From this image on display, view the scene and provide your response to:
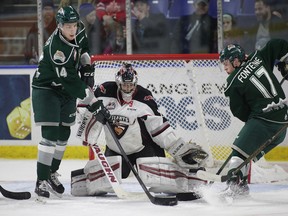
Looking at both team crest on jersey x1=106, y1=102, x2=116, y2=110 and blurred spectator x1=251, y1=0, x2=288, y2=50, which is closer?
team crest on jersey x1=106, y1=102, x2=116, y2=110

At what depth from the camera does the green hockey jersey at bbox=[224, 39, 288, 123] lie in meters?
5.70

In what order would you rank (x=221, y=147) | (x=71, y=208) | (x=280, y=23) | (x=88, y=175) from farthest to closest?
1. (x=280, y=23)
2. (x=221, y=147)
3. (x=88, y=175)
4. (x=71, y=208)

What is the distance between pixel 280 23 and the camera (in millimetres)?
7809

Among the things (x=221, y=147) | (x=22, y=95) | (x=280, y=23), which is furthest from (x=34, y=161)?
(x=280, y=23)

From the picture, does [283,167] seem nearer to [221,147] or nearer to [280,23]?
[221,147]

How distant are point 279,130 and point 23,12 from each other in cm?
333

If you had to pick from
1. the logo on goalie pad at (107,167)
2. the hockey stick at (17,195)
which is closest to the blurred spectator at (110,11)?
the logo on goalie pad at (107,167)

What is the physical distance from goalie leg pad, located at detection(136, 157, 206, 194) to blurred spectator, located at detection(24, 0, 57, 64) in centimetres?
273

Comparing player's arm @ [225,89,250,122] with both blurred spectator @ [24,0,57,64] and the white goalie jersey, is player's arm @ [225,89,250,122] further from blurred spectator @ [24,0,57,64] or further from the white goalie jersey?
blurred spectator @ [24,0,57,64]

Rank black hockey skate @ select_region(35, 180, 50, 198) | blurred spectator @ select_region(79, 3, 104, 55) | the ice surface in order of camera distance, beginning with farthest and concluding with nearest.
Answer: blurred spectator @ select_region(79, 3, 104, 55), black hockey skate @ select_region(35, 180, 50, 198), the ice surface

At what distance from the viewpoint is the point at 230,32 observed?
7.87m

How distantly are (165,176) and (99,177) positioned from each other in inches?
16.6

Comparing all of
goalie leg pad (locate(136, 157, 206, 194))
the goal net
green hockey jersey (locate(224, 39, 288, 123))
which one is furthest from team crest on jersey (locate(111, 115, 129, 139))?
the goal net

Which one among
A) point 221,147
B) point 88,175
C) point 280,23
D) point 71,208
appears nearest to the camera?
point 71,208
